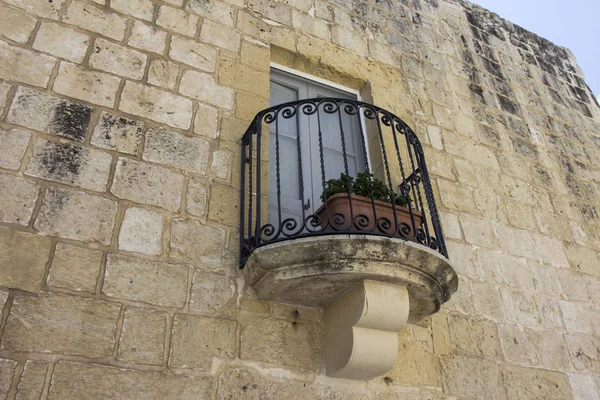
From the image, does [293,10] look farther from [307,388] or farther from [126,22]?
[307,388]

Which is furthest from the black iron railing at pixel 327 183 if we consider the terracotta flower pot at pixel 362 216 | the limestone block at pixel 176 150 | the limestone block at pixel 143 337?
the limestone block at pixel 143 337

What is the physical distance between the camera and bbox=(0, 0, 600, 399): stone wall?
2219 millimetres

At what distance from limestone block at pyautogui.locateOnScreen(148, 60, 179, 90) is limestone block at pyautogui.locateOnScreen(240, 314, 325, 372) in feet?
5.01

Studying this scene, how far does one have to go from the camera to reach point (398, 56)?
4.41 metres

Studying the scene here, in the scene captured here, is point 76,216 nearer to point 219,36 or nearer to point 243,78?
point 243,78

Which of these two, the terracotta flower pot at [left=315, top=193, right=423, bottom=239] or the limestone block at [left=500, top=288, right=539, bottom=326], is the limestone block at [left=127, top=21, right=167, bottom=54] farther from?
the limestone block at [left=500, top=288, right=539, bottom=326]

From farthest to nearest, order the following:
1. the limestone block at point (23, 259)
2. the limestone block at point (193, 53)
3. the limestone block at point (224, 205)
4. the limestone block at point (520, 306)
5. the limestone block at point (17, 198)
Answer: the limestone block at point (520, 306)
the limestone block at point (193, 53)
the limestone block at point (224, 205)
the limestone block at point (17, 198)
the limestone block at point (23, 259)

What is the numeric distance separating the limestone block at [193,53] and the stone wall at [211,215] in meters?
0.01

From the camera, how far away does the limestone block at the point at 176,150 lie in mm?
2775

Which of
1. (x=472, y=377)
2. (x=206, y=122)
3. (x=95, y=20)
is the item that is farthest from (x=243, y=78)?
(x=472, y=377)

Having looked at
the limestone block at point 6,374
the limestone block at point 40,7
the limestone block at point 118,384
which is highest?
the limestone block at point 40,7

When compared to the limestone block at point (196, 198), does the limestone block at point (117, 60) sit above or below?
above

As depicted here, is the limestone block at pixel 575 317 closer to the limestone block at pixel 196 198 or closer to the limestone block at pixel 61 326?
the limestone block at pixel 196 198

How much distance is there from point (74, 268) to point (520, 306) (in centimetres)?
285
